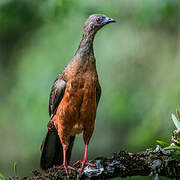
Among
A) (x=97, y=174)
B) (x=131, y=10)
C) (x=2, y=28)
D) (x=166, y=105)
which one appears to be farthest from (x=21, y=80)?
(x=97, y=174)

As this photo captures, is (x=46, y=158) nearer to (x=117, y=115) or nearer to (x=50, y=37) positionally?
(x=117, y=115)

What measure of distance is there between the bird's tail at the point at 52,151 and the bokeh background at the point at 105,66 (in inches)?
48.7

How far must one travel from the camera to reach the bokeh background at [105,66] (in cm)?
580

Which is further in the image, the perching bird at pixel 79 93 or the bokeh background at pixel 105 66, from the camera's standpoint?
the bokeh background at pixel 105 66

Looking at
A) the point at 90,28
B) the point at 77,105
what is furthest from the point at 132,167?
the point at 90,28

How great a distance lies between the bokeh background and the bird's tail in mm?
1236

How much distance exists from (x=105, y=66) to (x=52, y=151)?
275 cm

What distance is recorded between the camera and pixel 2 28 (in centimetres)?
834

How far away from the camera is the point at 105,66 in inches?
287

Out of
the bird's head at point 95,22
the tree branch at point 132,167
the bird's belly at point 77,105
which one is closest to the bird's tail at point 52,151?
the bird's belly at point 77,105

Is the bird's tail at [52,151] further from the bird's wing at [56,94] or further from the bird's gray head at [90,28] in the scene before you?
the bird's gray head at [90,28]

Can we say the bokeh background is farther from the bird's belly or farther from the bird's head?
the bird's belly

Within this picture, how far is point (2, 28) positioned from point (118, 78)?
2.93m

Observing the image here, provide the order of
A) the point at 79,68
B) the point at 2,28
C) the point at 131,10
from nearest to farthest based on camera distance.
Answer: the point at 79,68 → the point at 131,10 → the point at 2,28
